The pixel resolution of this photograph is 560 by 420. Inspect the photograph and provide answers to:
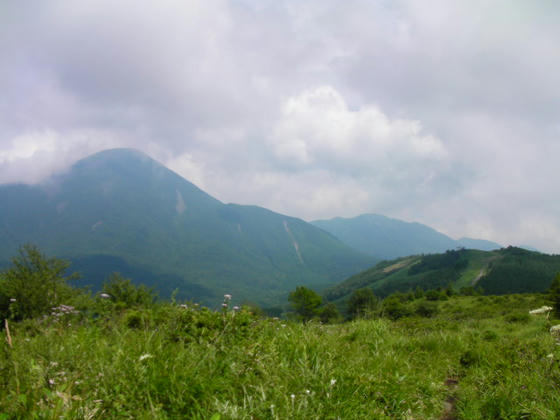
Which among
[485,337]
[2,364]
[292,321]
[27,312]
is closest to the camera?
[2,364]

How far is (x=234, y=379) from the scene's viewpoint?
351 cm

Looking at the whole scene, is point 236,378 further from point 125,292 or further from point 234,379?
point 125,292

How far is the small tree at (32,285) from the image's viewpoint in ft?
80.5

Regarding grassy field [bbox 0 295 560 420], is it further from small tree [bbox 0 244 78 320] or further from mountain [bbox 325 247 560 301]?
mountain [bbox 325 247 560 301]

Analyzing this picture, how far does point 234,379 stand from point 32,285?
105 feet

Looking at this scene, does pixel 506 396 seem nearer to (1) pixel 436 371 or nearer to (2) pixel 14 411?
(1) pixel 436 371

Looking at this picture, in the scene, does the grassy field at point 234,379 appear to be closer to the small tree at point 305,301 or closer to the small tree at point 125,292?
the small tree at point 125,292

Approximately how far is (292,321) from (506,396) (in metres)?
4.18

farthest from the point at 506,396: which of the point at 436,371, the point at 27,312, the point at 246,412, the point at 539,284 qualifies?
the point at 539,284

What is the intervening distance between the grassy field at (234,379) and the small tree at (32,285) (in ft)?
70.7

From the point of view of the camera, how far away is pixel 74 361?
3.48 meters

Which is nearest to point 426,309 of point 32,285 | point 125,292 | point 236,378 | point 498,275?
point 125,292

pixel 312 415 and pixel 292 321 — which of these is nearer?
pixel 312 415

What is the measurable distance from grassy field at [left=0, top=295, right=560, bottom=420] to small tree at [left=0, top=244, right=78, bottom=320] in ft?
70.7
